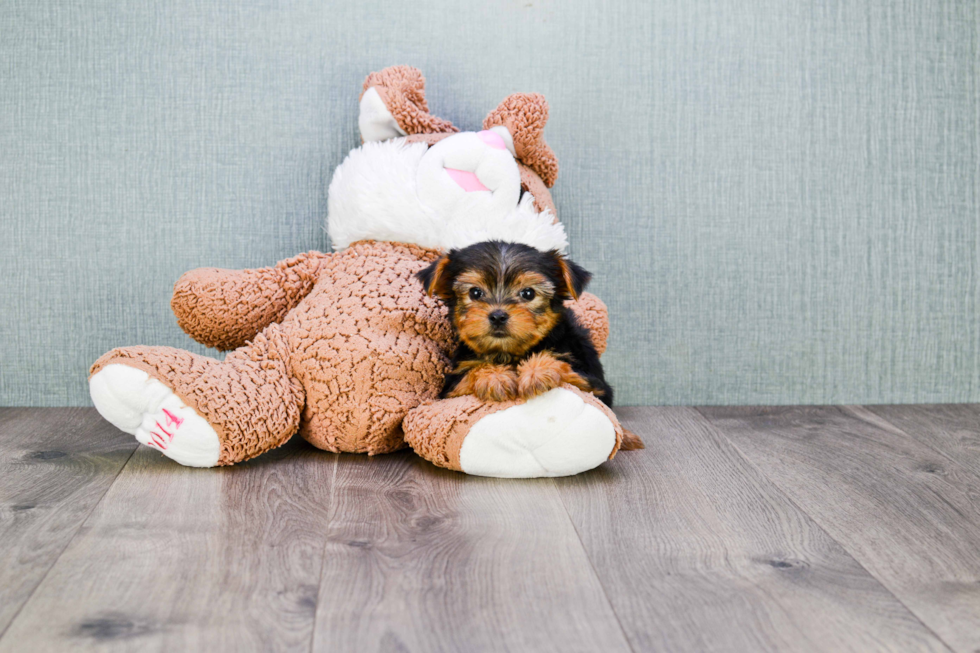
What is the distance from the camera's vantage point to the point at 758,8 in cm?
262

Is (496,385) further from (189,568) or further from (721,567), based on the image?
(189,568)

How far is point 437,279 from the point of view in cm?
195

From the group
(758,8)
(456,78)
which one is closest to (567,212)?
(456,78)

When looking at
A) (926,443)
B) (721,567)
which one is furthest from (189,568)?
(926,443)

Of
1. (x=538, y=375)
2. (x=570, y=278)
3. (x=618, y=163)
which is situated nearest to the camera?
(x=538, y=375)

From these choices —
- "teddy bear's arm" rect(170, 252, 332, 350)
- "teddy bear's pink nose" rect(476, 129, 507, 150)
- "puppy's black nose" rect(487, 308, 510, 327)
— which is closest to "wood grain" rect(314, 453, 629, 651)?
"puppy's black nose" rect(487, 308, 510, 327)

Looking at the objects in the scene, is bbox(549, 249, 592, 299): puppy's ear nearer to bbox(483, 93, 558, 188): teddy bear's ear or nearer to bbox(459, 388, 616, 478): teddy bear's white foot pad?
bbox(459, 388, 616, 478): teddy bear's white foot pad

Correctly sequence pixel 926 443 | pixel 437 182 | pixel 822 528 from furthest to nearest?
pixel 926 443 → pixel 437 182 → pixel 822 528

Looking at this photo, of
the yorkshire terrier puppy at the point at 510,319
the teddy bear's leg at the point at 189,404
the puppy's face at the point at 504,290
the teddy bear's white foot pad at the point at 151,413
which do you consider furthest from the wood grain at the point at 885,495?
the teddy bear's white foot pad at the point at 151,413

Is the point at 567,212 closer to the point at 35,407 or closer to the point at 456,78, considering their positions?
the point at 456,78

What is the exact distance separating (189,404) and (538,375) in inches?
31.6

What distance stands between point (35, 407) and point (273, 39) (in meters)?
1.41

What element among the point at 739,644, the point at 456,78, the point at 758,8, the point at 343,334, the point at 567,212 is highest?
the point at 758,8

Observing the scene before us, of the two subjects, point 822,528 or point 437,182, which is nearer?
point 822,528
